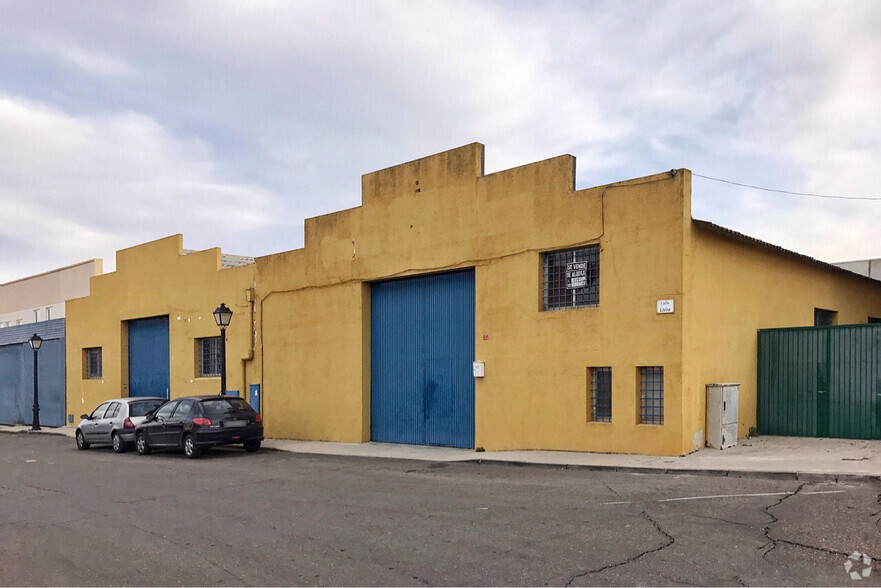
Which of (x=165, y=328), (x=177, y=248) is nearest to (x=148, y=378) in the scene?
(x=165, y=328)

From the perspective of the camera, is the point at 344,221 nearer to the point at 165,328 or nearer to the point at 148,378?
the point at 165,328

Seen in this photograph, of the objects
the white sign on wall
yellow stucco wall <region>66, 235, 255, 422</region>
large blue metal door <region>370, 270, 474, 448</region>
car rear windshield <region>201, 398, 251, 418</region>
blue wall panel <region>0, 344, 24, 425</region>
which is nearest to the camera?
the white sign on wall

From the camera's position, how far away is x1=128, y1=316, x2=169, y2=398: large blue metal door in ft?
84.9

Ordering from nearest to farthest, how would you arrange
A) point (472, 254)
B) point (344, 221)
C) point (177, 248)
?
1. point (472, 254)
2. point (344, 221)
3. point (177, 248)

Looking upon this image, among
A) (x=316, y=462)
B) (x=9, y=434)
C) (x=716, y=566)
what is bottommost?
(x=9, y=434)

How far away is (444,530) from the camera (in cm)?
792

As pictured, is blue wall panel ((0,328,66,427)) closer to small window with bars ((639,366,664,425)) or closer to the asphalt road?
the asphalt road

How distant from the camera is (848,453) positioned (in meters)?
12.1

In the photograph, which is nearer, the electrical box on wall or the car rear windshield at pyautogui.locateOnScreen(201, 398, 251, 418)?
the electrical box on wall

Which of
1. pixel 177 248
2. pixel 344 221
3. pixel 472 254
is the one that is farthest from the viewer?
pixel 177 248

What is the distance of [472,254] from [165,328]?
563 inches

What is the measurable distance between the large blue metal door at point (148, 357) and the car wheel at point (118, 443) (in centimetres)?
578

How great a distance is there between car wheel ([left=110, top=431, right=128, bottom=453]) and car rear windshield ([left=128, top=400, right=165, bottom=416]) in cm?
66

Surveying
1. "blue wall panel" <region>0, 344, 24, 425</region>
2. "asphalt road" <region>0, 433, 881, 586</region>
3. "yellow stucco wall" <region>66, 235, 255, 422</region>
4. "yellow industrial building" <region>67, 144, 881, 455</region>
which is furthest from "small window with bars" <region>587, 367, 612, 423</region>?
"blue wall panel" <region>0, 344, 24, 425</region>
